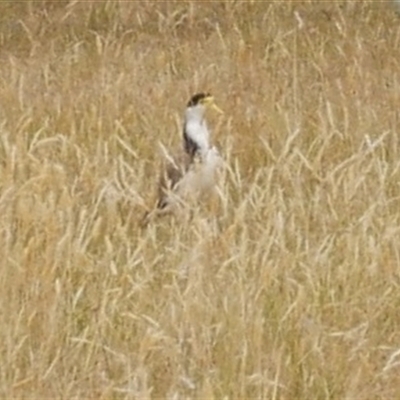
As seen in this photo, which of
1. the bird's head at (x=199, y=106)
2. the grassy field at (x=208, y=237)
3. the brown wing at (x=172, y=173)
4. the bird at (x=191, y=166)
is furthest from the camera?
the bird's head at (x=199, y=106)

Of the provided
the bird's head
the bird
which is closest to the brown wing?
the bird

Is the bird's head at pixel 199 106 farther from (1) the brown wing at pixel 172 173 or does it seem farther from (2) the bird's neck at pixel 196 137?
(1) the brown wing at pixel 172 173

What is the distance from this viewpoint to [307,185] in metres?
4.41

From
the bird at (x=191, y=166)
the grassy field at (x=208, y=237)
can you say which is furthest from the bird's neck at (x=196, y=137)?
the grassy field at (x=208, y=237)

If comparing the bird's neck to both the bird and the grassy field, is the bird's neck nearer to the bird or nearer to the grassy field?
the bird

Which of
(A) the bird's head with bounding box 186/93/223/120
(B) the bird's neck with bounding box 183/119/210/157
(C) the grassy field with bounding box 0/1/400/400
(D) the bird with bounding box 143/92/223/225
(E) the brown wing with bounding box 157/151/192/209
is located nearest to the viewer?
(C) the grassy field with bounding box 0/1/400/400

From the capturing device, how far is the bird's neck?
15.4 ft

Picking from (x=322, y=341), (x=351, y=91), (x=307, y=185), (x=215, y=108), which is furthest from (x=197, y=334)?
(x=351, y=91)

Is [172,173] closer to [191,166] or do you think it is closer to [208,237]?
[191,166]

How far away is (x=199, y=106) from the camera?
4.92 meters

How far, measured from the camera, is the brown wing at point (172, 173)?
4.38 m

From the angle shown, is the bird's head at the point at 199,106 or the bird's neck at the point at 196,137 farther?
the bird's head at the point at 199,106

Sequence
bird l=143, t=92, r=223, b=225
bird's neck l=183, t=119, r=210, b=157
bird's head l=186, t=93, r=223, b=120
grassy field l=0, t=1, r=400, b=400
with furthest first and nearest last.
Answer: bird's head l=186, t=93, r=223, b=120
bird's neck l=183, t=119, r=210, b=157
bird l=143, t=92, r=223, b=225
grassy field l=0, t=1, r=400, b=400

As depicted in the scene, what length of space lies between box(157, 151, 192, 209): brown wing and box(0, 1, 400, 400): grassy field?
0.08m
